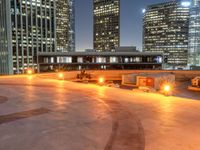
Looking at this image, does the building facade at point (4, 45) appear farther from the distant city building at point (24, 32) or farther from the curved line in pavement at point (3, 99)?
the curved line in pavement at point (3, 99)

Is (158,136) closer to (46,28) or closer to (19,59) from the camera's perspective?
(19,59)

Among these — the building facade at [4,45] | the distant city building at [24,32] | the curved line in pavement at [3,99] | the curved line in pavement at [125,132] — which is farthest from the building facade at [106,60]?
the curved line in pavement at [125,132]

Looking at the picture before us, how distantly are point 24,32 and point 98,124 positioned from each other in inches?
6359

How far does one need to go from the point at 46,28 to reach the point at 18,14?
894 inches

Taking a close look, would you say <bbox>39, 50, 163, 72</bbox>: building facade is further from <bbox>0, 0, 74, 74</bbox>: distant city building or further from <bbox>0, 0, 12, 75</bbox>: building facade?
<bbox>0, 0, 12, 75</bbox>: building facade

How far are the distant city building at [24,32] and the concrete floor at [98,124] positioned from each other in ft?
432

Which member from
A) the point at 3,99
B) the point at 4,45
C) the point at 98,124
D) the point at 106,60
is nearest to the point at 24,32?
the point at 4,45

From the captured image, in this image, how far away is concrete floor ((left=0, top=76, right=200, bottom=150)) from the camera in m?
7.75

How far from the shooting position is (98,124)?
32.5 ft

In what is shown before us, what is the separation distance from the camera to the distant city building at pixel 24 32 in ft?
486

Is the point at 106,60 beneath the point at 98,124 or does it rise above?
above

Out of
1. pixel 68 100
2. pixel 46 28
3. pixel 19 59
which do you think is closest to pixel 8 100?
pixel 68 100

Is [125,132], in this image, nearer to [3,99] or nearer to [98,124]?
[98,124]

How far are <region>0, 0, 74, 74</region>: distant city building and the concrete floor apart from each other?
432 feet
